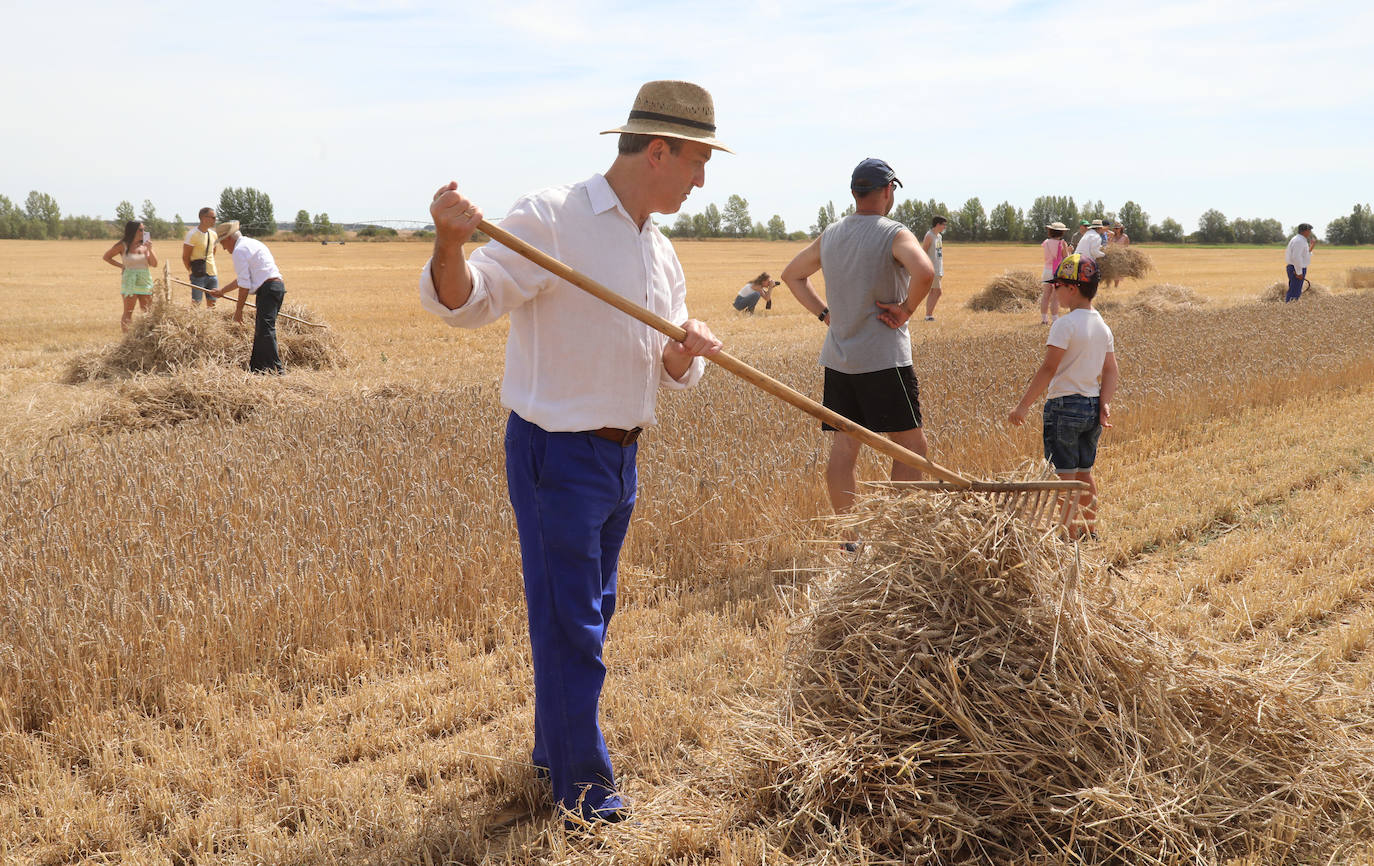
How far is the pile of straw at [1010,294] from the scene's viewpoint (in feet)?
65.8

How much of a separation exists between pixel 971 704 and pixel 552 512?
134 cm

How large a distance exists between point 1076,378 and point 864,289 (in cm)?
127

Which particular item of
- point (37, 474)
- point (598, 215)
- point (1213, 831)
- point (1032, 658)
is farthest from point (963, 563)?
point (37, 474)

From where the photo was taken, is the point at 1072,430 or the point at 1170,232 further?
the point at 1170,232

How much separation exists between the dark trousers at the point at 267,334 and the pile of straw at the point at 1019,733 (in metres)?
8.92

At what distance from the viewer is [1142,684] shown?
289 cm

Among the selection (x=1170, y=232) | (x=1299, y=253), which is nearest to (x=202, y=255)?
(x=1299, y=253)

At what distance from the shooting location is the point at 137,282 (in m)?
12.3

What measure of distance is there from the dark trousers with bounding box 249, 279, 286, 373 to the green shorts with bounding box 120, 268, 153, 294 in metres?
2.74

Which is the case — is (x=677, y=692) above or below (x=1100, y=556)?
below

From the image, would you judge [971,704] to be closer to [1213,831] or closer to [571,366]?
[1213,831]

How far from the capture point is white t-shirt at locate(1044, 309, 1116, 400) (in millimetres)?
4906

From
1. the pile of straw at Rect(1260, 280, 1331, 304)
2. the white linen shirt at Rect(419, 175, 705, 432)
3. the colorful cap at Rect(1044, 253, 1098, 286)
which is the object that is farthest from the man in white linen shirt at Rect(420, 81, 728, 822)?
the pile of straw at Rect(1260, 280, 1331, 304)

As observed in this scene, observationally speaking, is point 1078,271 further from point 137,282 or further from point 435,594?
point 137,282
